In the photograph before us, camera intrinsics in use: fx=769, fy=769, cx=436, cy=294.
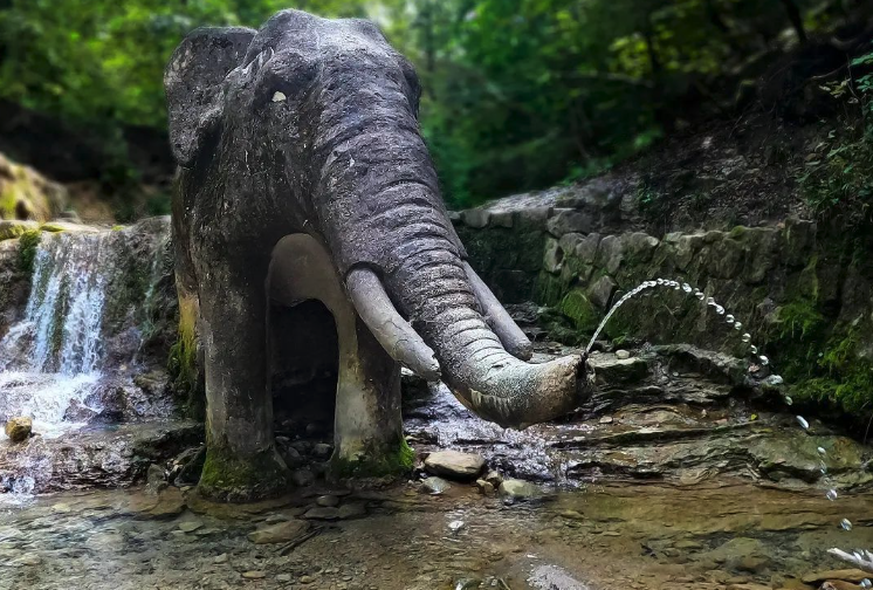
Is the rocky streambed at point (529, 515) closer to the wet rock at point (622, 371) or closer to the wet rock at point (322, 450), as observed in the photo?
the wet rock at point (322, 450)

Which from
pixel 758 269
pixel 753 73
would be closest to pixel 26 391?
pixel 758 269

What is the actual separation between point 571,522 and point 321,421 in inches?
92.9

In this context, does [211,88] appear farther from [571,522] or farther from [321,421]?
[571,522]

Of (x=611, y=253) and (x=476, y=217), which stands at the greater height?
(x=476, y=217)

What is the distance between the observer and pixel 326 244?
4016mm

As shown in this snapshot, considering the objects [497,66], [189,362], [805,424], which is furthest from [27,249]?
[497,66]

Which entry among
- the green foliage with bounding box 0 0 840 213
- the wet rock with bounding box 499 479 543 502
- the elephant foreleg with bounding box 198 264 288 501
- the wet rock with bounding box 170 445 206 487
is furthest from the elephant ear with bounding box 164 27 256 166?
the green foliage with bounding box 0 0 840 213

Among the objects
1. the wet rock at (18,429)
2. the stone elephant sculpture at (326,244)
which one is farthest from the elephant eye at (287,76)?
the wet rock at (18,429)

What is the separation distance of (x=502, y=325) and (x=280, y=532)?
1.65m

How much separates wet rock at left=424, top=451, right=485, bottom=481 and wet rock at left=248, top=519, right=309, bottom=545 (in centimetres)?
95

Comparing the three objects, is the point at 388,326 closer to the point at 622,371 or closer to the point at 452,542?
the point at 452,542

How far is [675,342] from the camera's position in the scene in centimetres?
622

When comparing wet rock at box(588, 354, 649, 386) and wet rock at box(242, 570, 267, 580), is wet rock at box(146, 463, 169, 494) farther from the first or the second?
wet rock at box(588, 354, 649, 386)

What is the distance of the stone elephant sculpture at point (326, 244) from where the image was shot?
319 cm
